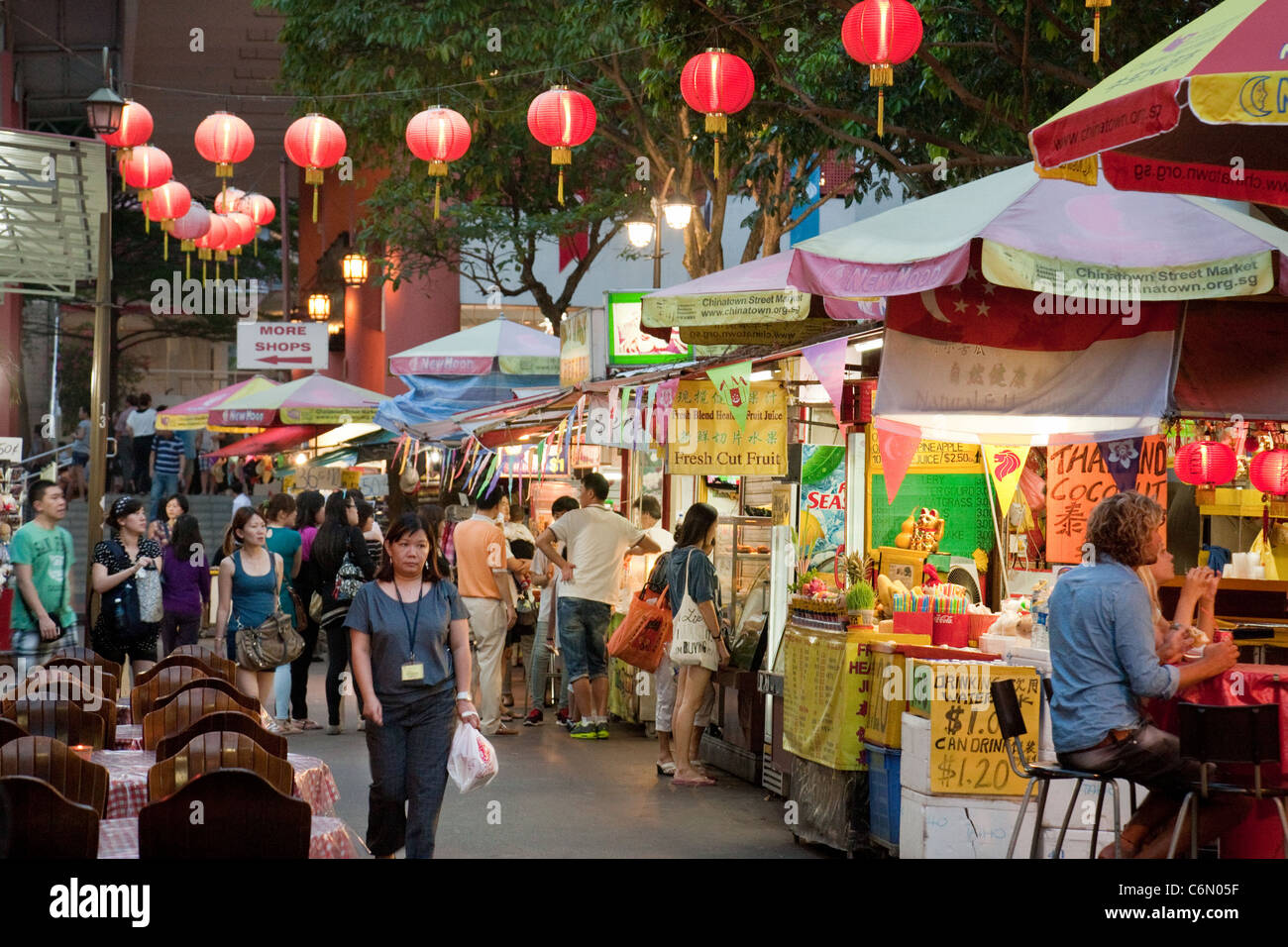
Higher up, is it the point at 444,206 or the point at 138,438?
the point at 444,206

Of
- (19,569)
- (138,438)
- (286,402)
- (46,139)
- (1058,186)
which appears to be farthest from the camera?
(138,438)

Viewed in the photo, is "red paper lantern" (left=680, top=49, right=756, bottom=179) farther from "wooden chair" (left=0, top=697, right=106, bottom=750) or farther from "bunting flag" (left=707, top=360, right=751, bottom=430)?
"wooden chair" (left=0, top=697, right=106, bottom=750)

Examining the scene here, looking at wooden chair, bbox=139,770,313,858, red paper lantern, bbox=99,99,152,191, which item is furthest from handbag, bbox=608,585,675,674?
red paper lantern, bbox=99,99,152,191

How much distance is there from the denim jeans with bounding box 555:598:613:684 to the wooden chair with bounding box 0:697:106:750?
6.21 m

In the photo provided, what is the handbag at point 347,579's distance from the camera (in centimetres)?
1312

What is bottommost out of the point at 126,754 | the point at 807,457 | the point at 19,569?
the point at 126,754

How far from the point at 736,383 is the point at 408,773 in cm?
396

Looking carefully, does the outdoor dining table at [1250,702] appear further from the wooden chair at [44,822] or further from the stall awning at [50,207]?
the stall awning at [50,207]

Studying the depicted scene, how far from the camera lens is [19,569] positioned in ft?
34.3

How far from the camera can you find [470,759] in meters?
6.89

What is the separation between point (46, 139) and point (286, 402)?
14.0m

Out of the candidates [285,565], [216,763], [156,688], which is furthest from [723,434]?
[216,763]
